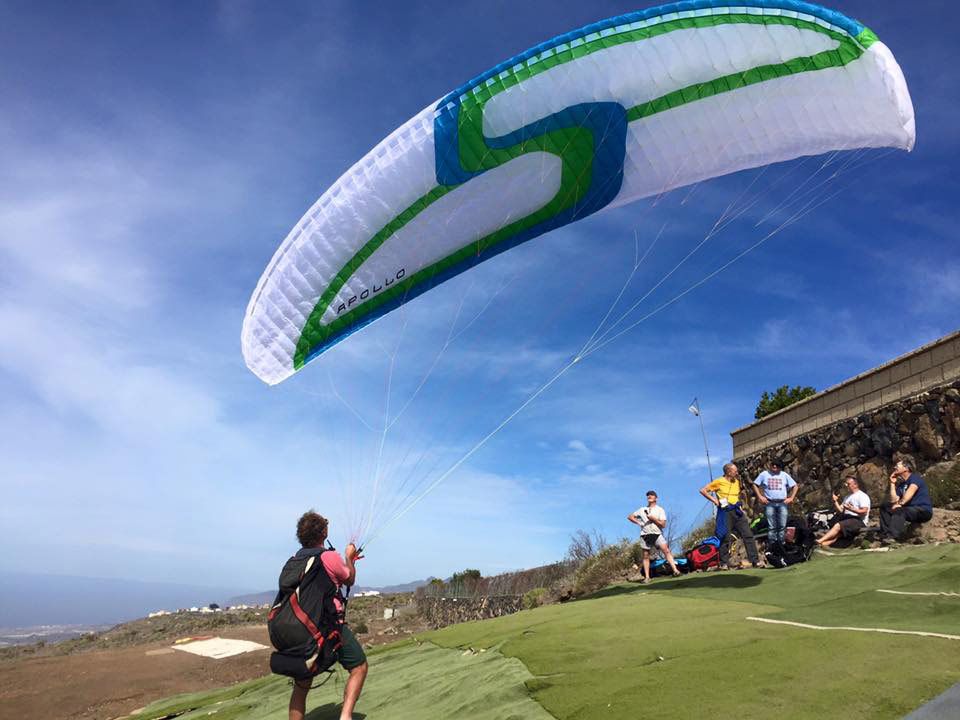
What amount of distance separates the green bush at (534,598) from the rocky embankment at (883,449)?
17.5 feet

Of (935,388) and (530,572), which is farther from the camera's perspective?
(530,572)

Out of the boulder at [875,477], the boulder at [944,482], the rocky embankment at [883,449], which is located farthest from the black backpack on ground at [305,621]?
the boulder at [875,477]

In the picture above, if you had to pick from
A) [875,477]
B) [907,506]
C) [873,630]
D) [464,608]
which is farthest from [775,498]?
[464,608]

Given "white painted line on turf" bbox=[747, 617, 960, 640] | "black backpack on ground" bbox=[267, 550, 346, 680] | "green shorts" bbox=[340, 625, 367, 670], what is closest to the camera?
"white painted line on turf" bbox=[747, 617, 960, 640]

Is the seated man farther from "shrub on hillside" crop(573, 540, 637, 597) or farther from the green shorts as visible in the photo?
the green shorts

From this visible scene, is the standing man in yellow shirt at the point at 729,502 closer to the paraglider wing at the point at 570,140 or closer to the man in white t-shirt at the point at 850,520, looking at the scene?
the man in white t-shirt at the point at 850,520

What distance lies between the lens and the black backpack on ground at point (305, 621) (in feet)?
12.6

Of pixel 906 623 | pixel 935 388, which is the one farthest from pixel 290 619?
pixel 935 388

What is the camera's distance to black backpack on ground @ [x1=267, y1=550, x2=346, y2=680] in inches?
151

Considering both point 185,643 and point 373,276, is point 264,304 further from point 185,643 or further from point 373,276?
point 185,643

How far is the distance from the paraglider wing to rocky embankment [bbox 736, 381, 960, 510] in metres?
4.91

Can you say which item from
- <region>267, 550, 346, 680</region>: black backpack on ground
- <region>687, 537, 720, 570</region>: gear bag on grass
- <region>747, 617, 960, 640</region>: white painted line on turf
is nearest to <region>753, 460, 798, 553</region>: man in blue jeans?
<region>687, 537, 720, 570</region>: gear bag on grass

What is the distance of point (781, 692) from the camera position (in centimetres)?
277

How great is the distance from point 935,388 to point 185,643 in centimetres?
1413
